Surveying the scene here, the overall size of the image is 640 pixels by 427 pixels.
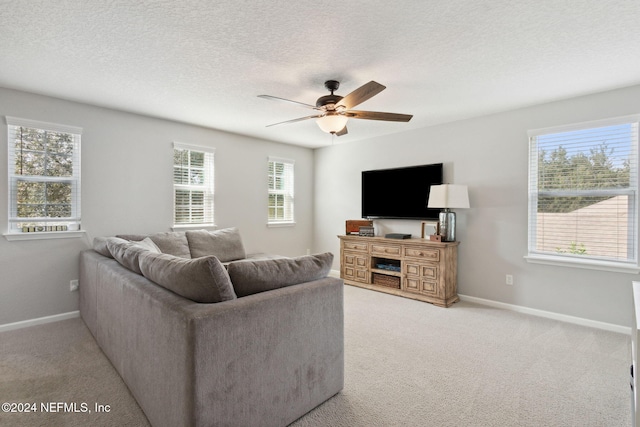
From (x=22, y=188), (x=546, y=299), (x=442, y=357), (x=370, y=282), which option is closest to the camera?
(x=442, y=357)

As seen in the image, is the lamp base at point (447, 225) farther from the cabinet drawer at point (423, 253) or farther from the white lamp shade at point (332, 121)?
the white lamp shade at point (332, 121)

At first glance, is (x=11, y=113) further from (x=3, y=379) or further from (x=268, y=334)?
(x=268, y=334)

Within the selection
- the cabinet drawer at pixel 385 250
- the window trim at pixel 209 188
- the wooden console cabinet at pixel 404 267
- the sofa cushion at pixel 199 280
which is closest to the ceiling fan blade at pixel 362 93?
the sofa cushion at pixel 199 280

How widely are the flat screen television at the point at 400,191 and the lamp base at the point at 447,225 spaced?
10.6 inches

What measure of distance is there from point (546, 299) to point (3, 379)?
16.6ft

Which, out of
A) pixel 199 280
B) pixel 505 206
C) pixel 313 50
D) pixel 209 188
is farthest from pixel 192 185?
pixel 505 206

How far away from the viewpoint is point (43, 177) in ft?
11.0

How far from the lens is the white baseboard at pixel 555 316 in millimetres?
3135

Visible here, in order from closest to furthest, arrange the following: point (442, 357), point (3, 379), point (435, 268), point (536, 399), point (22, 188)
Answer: point (536, 399) → point (3, 379) → point (442, 357) → point (22, 188) → point (435, 268)

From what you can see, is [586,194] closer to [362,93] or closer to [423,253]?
[423,253]

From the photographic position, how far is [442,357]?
8.52 ft

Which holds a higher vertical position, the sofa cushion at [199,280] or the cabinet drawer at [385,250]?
the sofa cushion at [199,280]

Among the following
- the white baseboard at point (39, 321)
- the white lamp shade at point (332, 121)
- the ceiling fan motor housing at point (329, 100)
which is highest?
the ceiling fan motor housing at point (329, 100)

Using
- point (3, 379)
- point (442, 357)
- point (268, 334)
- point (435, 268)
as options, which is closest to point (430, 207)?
point (435, 268)
